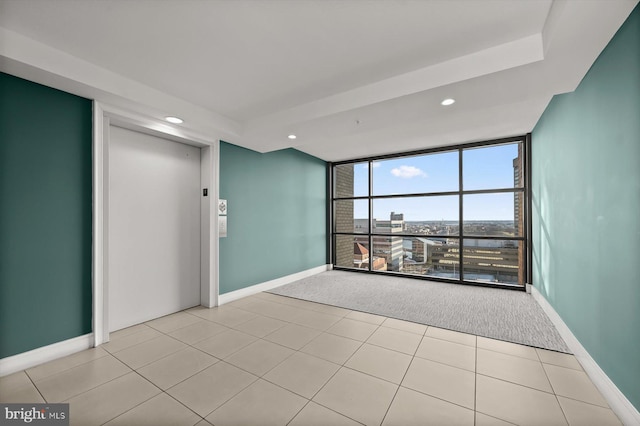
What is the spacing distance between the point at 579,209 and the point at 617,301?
3.01 ft

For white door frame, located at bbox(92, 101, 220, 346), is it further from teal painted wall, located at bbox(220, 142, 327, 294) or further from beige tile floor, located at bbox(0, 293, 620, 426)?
teal painted wall, located at bbox(220, 142, 327, 294)

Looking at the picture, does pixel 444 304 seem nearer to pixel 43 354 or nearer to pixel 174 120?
pixel 174 120

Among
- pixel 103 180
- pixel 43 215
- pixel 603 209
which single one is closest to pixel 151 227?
pixel 103 180

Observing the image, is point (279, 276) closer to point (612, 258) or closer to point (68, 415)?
point (68, 415)

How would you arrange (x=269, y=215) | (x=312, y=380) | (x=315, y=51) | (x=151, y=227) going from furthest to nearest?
(x=269, y=215) < (x=151, y=227) < (x=315, y=51) < (x=312, y=380)

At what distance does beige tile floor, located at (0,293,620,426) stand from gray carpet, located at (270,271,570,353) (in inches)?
12.0

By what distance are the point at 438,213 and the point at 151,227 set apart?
4.97 m

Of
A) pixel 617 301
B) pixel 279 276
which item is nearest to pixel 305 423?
pixel 617 301

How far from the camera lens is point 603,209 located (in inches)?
74.9

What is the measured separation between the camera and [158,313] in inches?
131

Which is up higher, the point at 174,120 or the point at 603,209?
the point at 174,120

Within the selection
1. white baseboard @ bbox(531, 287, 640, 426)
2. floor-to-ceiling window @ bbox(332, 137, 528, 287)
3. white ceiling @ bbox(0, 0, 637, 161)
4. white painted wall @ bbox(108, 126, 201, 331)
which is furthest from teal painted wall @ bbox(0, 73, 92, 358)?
floor-to-ceiling window @ bbox(332, 137, 528, 287)

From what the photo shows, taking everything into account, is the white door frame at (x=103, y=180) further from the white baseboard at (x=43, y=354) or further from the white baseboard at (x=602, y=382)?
the white baseboard at (x=602, y=382)

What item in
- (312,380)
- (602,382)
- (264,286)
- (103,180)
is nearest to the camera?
(602,382)
